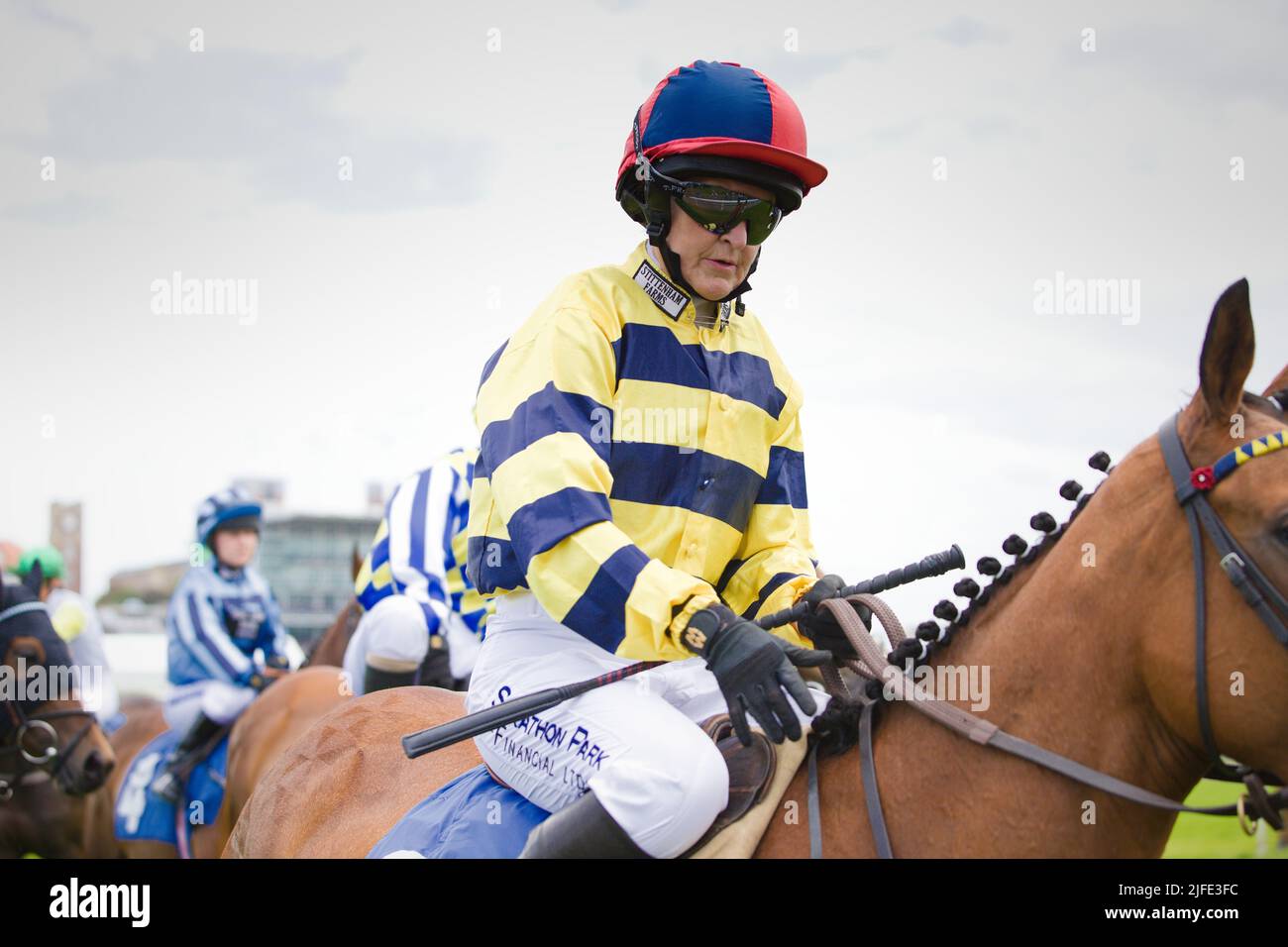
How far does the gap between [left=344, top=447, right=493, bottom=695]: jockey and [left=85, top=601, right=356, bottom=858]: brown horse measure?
7.8 inches

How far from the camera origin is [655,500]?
2.46 metres

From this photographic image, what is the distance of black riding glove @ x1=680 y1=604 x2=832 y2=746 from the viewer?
6.47 feet

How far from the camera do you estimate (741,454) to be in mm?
2582

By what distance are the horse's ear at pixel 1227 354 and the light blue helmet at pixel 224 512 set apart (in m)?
6.57

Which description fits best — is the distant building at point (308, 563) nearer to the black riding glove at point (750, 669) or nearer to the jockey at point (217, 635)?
the jockey at point (217, 635)

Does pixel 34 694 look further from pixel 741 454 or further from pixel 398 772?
pixel 741 454

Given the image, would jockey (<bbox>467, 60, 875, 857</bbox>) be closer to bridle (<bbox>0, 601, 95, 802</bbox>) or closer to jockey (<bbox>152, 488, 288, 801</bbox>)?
jockey (<bbox>152, 488, 288, 801</bbox>)

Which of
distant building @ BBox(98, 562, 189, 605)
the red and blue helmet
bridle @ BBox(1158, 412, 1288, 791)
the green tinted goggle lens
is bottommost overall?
distant building @ BBox(98, 562, 189, 605)

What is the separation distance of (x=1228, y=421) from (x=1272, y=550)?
0.24 m

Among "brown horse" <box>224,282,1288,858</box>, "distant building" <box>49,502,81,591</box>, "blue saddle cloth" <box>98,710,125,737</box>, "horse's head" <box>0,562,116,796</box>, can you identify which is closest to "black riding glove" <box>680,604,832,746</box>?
"brown horse" <box>224,282,1288,858</box>
